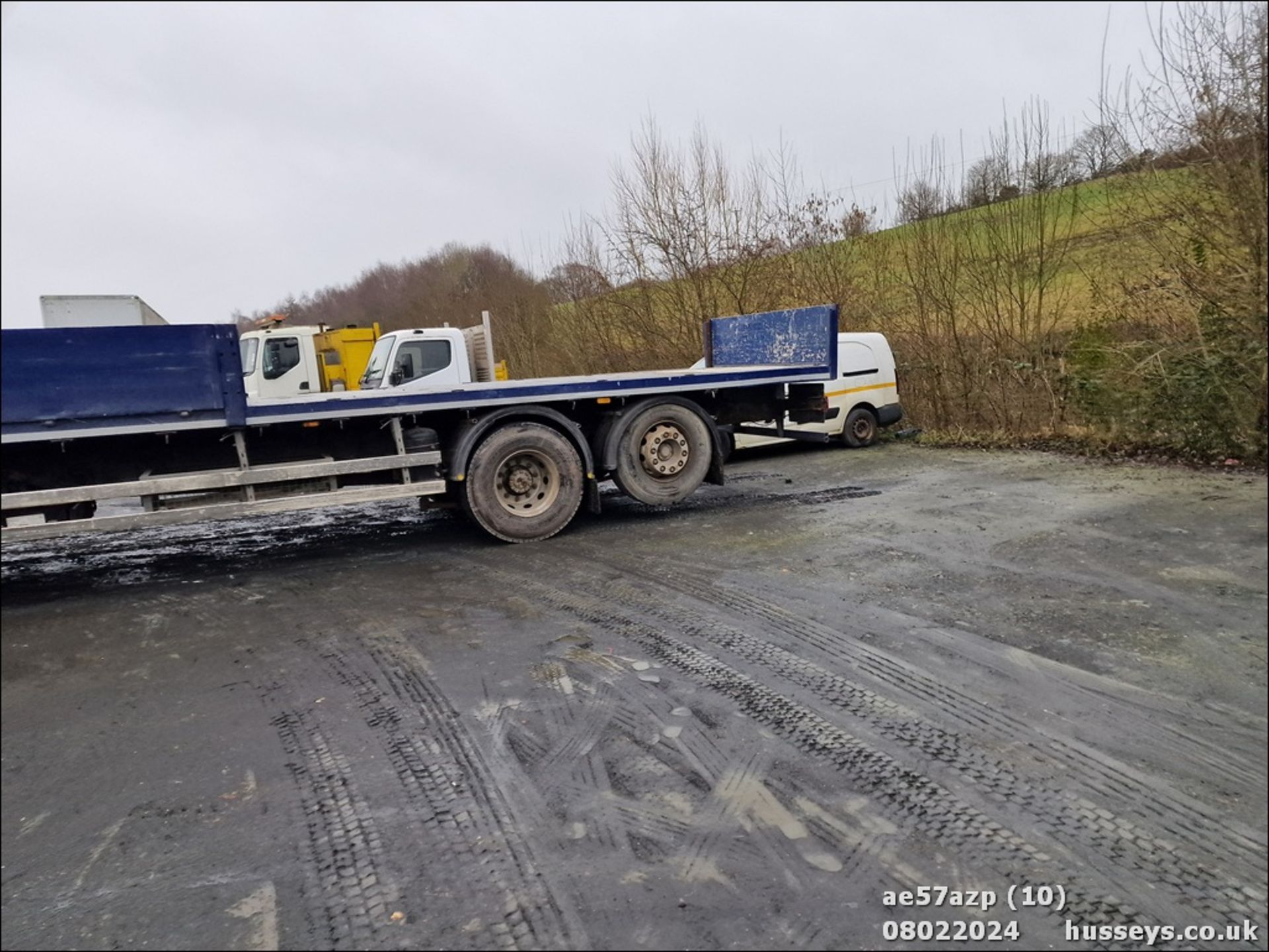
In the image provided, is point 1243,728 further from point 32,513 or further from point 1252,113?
point 32,513

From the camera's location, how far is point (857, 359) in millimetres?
12102

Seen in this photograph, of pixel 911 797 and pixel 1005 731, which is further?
pixel 1005 731

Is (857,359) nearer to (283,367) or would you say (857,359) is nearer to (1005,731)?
(283,367)

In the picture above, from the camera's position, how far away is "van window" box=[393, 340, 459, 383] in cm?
981

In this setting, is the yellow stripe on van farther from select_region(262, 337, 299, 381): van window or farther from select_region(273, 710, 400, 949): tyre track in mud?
select_region(273, 710, 400, 949): tyre track in mud

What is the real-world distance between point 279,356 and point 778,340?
27.1 feet

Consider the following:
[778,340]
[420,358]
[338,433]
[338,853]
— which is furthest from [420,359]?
[338,853]

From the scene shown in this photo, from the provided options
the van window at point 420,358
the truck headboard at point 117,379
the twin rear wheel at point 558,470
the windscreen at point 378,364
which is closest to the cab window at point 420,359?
the van window at point 420,358

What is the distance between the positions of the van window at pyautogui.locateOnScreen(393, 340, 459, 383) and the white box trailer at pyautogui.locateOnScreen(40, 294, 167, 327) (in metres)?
2.90

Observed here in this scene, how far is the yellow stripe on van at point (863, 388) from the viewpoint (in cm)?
1183

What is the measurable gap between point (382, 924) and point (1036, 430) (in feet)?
23.4

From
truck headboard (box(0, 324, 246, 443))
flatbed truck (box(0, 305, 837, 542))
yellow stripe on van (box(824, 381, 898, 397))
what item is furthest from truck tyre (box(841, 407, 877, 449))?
truck headboard (box(0, 324, 246, 443))

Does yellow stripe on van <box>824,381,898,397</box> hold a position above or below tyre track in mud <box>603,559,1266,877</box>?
above

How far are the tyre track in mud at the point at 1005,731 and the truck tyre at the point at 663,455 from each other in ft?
8.21
